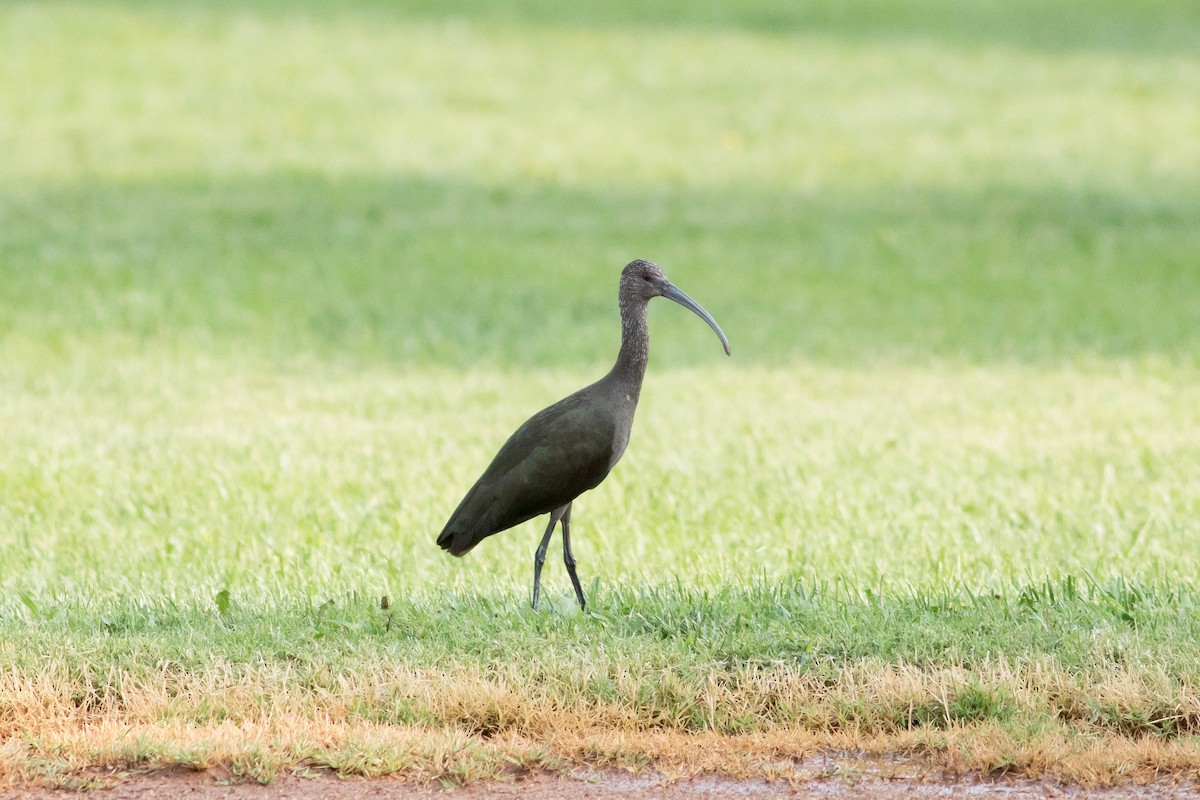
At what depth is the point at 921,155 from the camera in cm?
1958

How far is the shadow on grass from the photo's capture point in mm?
12711

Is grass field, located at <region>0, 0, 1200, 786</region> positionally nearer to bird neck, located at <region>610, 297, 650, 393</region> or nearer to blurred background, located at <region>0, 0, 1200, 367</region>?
blurred background, located at <region>0, 0, 1200, 367</region>

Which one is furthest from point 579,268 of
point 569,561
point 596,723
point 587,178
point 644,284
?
point 596,723

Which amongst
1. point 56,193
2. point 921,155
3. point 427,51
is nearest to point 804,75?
point 921,155

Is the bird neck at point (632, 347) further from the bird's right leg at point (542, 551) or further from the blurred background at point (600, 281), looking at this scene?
the blurred background at point (600, 281)

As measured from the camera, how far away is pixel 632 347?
19.2 feet

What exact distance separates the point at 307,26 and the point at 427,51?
236 cm

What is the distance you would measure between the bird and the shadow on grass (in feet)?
20.8

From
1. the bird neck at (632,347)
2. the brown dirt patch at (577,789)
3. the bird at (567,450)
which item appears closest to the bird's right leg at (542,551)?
the bird at (567,450)

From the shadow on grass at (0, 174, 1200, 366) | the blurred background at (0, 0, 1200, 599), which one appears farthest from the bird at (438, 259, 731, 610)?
the shadow on grass at (0, 174, 1200, 366)

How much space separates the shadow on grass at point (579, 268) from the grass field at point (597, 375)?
7 cm

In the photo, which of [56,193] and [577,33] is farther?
[577,33]

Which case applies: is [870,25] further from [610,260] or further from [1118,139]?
[610,260]

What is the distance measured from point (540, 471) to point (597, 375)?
6050mm
